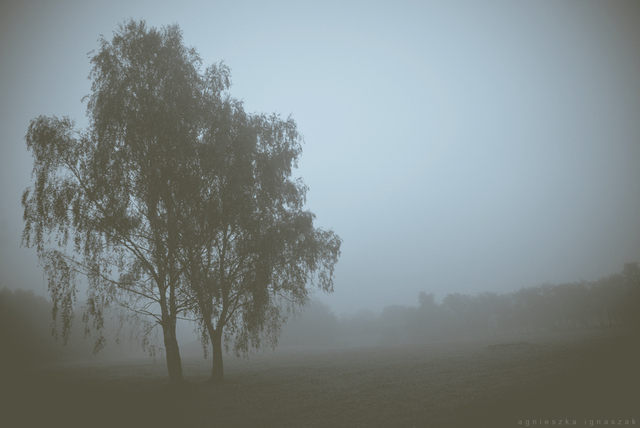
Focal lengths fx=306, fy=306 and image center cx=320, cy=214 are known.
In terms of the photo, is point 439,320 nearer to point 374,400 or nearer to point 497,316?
point 497,316

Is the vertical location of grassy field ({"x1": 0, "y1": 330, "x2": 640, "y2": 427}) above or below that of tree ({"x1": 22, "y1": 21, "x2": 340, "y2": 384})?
below

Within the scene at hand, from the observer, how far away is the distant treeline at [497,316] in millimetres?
83375

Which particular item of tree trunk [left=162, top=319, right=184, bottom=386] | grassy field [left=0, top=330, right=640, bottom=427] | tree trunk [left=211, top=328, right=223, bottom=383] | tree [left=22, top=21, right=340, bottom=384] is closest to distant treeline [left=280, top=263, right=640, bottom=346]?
tree trunk [left=211, top=328, right=223, bottom=383]

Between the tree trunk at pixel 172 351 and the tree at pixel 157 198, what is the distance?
2.4 inches

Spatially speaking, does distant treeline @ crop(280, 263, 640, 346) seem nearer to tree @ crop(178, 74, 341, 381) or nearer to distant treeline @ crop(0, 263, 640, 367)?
distant treeline @ crop(0, 263, 640, 367)

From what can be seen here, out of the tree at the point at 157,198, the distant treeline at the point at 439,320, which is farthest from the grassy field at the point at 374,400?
the distant treeline at the point at 439,320

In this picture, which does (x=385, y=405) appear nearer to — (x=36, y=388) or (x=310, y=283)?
(x=310, y=283)

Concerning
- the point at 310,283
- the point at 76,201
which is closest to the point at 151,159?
the point at 76,201

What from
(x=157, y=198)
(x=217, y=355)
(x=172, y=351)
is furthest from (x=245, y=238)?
(x=217, y=355)

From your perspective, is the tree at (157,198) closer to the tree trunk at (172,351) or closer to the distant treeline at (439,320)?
the tree trunk at (172,351)

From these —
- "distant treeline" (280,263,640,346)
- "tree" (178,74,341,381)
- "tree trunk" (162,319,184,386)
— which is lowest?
"distant treeline" (280,263,640,346)

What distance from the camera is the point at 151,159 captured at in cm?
1889

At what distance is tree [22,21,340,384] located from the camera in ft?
58.7

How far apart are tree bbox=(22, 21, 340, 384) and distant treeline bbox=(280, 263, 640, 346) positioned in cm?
6316
